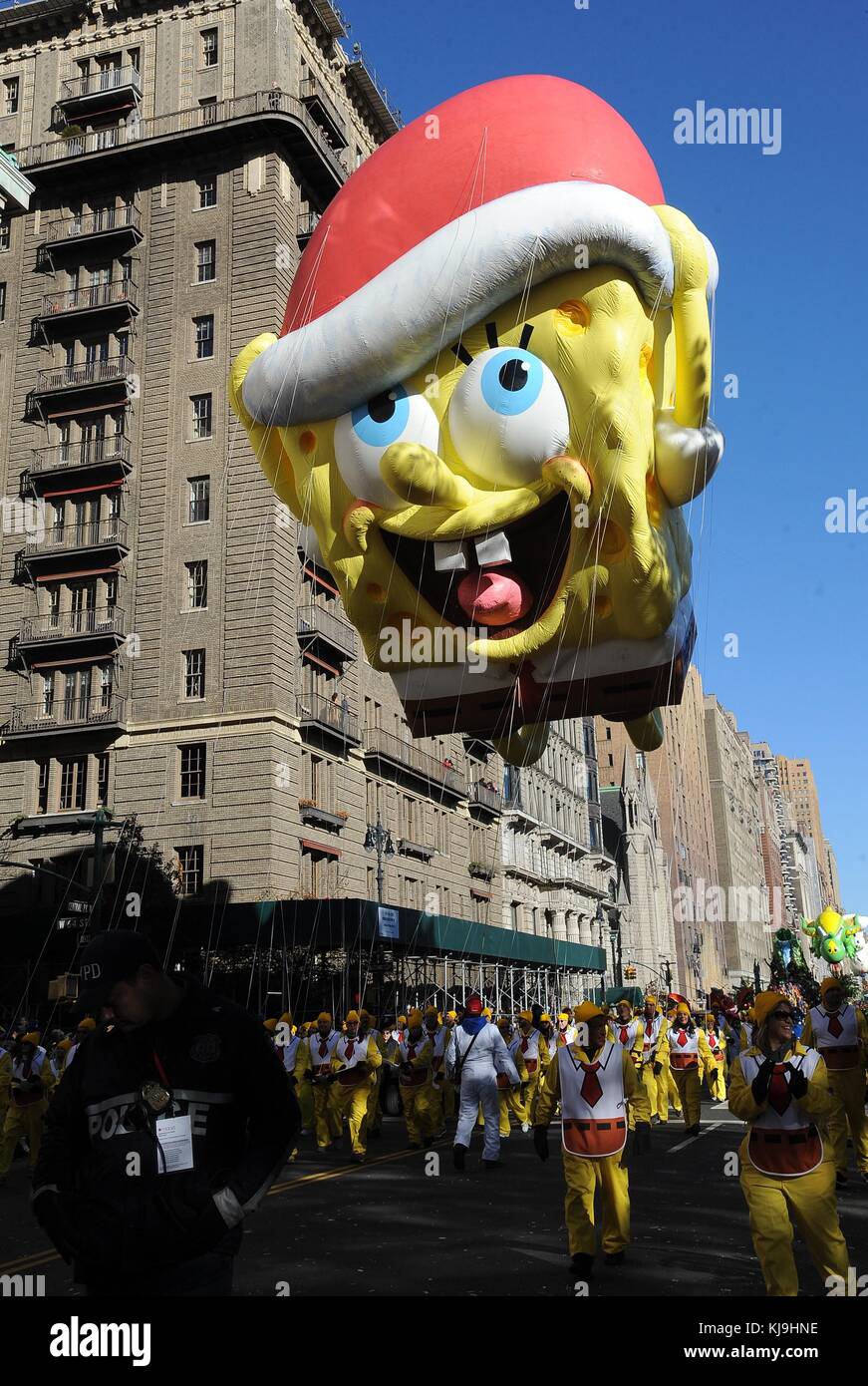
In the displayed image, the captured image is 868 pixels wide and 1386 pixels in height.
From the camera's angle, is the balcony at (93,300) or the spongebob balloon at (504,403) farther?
the balcony at (93,300)

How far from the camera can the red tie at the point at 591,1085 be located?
8.76 m

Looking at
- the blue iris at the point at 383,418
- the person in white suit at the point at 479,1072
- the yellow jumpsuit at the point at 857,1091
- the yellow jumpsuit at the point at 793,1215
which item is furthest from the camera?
the person in white suit at the point at 479,1072

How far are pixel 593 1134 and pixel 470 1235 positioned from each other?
1.50m

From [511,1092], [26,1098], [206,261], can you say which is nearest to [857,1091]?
[511,1092]

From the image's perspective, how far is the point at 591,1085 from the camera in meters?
8.84

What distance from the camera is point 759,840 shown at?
178 metres

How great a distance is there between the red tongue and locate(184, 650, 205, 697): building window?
93.5 feet

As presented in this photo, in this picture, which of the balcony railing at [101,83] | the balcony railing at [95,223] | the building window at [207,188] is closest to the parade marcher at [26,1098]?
the balcony railing at [95,223]

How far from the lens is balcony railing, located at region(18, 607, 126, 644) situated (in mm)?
36156

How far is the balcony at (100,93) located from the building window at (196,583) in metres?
16.8

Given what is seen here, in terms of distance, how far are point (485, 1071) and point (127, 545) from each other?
1045 inches

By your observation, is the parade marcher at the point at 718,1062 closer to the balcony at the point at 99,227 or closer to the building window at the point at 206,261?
the building window at the point at 206,261

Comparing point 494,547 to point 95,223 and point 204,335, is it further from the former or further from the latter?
point 95,223

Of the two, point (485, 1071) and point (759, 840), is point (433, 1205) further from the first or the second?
point (759, 840)
